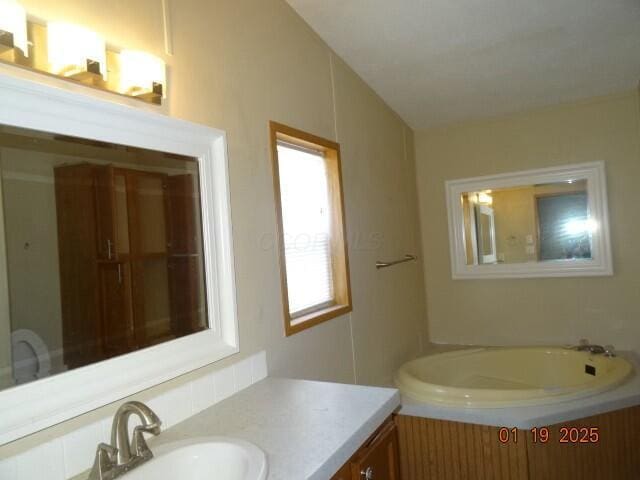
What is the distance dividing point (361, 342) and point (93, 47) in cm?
194

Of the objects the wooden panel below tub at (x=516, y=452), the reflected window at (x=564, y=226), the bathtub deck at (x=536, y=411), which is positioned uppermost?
the reflected window at (x=564, y=226)

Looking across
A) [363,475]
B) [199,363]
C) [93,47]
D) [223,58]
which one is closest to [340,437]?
[363,475]

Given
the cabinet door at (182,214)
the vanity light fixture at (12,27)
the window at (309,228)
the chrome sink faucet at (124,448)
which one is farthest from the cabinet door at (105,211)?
the window at (309,228)

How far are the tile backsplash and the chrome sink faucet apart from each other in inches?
3.3

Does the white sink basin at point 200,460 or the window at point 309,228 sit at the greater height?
the window at point 309,228

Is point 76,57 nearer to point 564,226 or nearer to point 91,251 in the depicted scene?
point 91,251

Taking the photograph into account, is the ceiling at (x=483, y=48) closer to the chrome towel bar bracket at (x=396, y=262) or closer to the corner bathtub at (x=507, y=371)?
the chrome towel bar bracket at (x=396, y=262)

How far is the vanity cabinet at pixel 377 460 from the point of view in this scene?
45.7 inches

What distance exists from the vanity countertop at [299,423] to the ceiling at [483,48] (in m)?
1.74

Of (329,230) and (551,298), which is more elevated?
(329,230)

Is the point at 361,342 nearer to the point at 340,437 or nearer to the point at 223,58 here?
the point at 340,437

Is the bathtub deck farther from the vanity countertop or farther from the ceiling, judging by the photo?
the ceiling

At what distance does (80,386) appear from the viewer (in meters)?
1.07

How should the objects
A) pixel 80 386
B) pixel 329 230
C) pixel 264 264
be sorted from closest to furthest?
pixel 80 386 < pixel 264 264 < pixel 329 230
